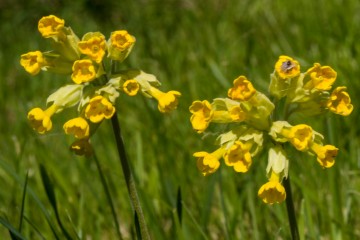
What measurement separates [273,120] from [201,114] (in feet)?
0.67

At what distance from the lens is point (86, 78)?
172 cm

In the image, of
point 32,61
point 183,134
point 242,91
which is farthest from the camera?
point 183,134

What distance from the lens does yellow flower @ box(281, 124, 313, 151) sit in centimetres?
164

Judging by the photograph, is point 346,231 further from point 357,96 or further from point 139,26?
point 139,26

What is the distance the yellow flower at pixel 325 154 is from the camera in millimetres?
1678

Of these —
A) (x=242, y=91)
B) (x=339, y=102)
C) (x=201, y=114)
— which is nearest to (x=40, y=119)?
(x=201, y=114)

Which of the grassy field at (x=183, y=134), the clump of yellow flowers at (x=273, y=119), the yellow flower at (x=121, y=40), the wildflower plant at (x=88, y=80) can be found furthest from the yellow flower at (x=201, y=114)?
the grassy field at (x=183, y=134)

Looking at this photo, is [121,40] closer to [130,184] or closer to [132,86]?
[132,86]

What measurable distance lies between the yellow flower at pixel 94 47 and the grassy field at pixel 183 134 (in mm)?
477

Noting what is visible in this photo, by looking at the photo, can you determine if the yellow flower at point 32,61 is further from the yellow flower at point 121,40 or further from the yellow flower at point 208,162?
the yellow flower at point 208,162

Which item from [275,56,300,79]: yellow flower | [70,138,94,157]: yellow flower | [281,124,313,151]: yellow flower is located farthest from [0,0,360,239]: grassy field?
[275,56,300,79]: yellow flower

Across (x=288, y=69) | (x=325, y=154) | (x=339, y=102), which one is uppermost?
(x=288, y=69)

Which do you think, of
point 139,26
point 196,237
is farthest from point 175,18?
point 196,237

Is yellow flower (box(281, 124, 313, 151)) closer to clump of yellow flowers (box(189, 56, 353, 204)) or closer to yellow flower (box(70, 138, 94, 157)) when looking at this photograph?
clump of yellow flowers (box(189, 56, 353, 204))
